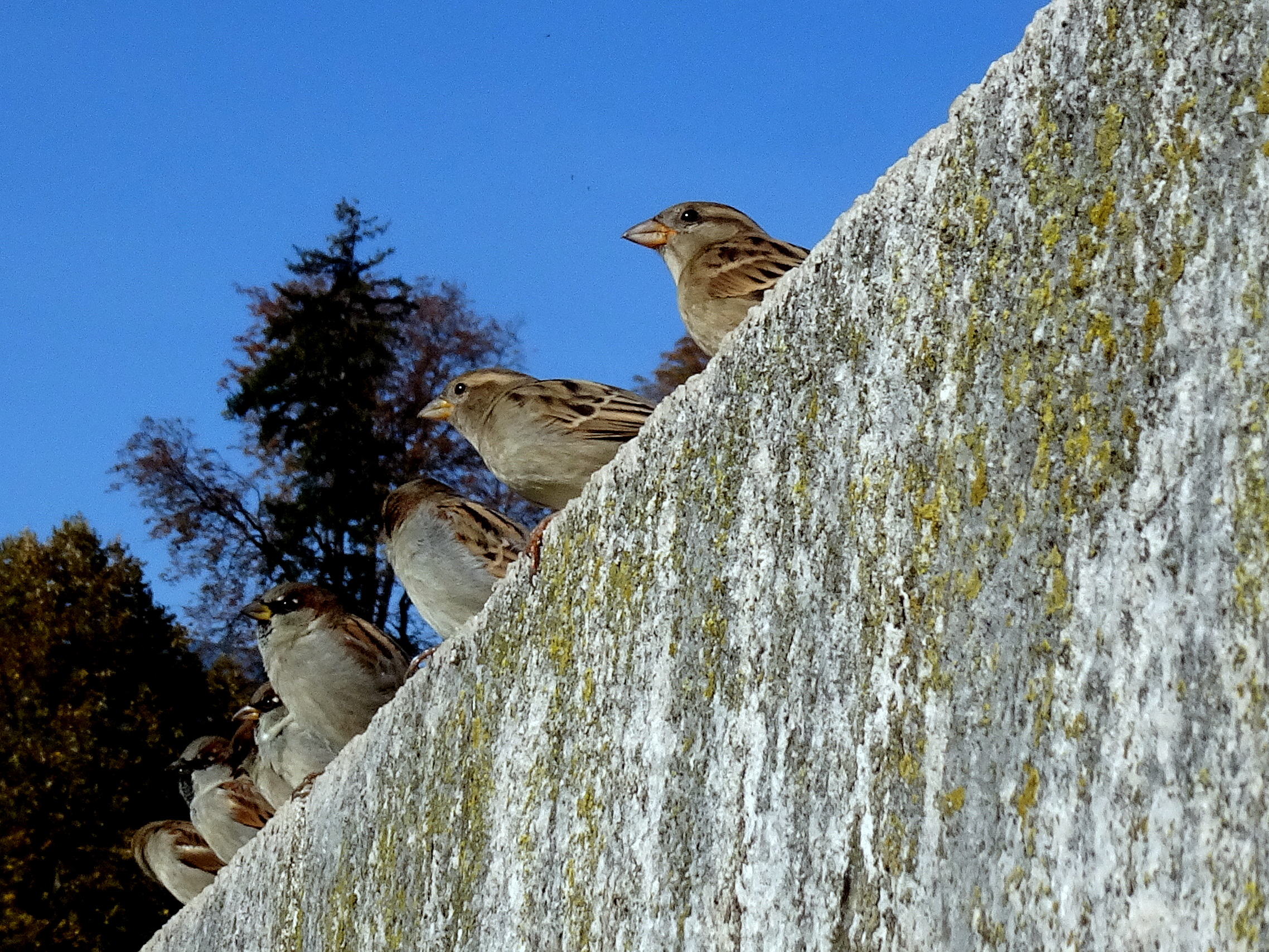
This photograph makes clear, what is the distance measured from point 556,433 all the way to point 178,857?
19.5 ft

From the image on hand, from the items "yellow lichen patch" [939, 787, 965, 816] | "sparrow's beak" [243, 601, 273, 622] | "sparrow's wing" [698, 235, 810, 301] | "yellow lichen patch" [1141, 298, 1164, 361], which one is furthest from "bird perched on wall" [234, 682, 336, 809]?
"yellow lichen patch" [1141, 298, 1164, 361]

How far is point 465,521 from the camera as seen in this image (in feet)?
18.6

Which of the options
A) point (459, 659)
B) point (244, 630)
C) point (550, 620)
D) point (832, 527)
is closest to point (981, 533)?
point (832, 527)

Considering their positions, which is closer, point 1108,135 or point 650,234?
point 1108,135

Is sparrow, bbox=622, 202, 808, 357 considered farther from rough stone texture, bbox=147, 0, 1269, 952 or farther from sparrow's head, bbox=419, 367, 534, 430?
sparrow's head, bbox=419, 367, 534, 430

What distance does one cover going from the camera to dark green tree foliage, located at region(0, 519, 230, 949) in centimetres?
1358

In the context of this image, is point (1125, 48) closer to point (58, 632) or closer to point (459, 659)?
point (459, 659)

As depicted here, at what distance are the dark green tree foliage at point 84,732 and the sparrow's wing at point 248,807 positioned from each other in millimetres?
5615

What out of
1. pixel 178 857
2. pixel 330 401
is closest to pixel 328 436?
pixel 330 401

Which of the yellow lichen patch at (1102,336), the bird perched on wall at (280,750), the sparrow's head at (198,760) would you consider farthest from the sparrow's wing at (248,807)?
the yellow lichen patch at (1102,336)

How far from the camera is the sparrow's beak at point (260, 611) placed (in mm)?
6918

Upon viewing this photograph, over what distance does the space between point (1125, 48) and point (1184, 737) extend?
100 cm

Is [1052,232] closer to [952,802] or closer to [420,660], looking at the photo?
[952,802]

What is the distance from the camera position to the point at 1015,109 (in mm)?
2496
